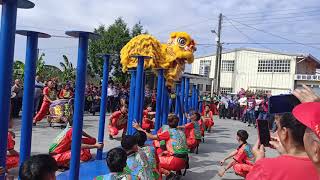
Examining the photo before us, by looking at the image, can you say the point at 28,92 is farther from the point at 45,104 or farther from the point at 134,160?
the point at 45,104

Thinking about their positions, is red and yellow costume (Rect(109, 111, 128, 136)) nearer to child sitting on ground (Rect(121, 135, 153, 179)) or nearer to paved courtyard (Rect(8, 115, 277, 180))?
paved courtyard (Rect(8, 115, 277, 180))

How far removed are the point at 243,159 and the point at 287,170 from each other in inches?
174

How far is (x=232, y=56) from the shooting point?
31.6m

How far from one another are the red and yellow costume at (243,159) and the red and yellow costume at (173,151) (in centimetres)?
87

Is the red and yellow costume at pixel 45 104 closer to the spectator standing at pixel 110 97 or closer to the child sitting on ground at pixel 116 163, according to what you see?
the spectator standing at pixel 110 97

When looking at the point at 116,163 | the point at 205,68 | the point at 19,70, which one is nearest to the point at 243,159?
the point at 116,163

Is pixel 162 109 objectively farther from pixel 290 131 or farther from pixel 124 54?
pixel 290 131

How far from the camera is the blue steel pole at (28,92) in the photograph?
397 centimetres

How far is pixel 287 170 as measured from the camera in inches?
79.0

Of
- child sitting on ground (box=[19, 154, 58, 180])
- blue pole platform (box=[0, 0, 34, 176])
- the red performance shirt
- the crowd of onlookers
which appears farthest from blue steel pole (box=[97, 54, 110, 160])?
the crowd of onlookers

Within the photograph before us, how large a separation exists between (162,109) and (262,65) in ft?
71.7

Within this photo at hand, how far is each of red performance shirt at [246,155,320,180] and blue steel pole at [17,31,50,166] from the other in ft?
8.86

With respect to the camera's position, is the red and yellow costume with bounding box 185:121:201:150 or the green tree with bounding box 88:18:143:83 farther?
Answer: the green tree with bounding box 88:18:143:83

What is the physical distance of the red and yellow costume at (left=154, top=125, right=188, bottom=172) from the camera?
6.25 metres
